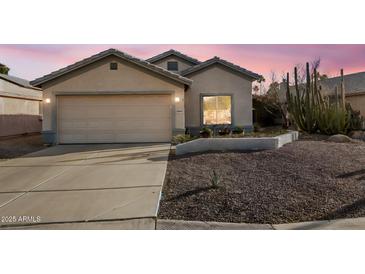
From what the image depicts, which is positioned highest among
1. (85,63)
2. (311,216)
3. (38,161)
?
(85,63)

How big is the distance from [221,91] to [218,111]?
43.6 inches

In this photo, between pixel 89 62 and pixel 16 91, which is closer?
pixel 89 62

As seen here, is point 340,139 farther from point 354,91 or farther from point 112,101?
point 354,91

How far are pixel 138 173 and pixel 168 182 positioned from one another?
46.0 inches

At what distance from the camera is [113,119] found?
1350 centimetres

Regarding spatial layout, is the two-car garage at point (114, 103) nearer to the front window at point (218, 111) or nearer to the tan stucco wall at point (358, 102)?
the front window at point (218, 111)

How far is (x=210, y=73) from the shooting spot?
630 inches

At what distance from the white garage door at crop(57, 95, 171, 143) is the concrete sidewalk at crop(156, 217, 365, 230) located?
921cm

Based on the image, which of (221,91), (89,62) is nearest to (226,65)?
(221,91)

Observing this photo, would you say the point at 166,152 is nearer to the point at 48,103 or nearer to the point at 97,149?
the point at 97,149

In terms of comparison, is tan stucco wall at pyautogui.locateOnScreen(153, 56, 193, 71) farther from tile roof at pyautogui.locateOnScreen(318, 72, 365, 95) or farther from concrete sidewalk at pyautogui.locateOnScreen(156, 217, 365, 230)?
concrete sidewalk at pyautogui.locateOnScreen(156, 217, 365, 230)

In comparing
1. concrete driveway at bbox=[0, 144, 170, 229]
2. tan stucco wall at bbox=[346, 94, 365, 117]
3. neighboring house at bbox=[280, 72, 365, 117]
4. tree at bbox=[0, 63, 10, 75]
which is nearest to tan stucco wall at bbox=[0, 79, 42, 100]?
concrete driveway at bbox=[0, 144, 170, 229]

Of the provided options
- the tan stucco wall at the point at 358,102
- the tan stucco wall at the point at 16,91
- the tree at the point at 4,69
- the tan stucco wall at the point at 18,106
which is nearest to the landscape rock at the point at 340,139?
the tan stucco wall at the point at 358,102

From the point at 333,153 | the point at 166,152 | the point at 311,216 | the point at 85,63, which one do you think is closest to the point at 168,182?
the point at 311,216
